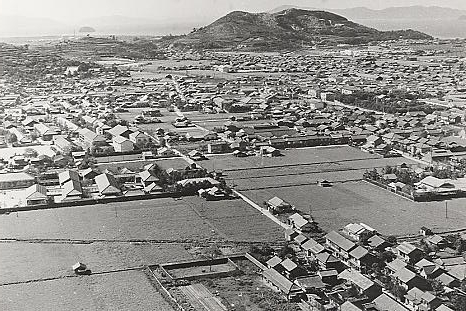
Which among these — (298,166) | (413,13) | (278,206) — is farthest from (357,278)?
(413,13)

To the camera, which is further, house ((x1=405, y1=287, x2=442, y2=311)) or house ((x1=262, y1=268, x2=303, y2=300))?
house ((x1=262, y1=268, x2=303, y2=300))

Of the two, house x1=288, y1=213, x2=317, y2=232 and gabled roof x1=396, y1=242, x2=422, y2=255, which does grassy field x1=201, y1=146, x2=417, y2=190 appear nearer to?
house x1=288, y1=213, x2=317, y2=232

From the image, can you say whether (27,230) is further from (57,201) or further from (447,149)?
(447,149)

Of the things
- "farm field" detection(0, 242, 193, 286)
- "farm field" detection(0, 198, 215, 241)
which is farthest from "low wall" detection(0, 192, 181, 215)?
"farm field" detection(0, 242, 193, 286)

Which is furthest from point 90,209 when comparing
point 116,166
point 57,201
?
point 116,166

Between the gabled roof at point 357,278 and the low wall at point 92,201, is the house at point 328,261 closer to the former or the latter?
the gabled roof at point 357,278

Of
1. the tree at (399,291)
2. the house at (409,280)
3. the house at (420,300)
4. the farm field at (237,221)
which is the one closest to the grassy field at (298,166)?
the farm field at (237,221)
